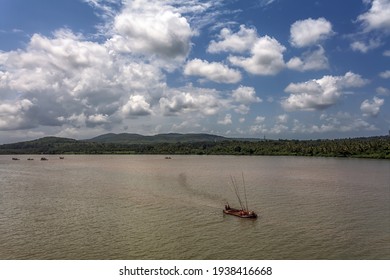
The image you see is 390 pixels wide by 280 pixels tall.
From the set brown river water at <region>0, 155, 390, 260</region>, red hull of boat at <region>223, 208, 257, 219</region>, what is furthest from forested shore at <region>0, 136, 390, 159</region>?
red hull of boat at <region>223, 208, 257, 219</region>

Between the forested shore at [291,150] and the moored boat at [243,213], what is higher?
the forested shore at [291,150]

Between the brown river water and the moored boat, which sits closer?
the brown river water

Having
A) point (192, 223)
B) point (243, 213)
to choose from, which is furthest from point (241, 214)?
point (192, 223)

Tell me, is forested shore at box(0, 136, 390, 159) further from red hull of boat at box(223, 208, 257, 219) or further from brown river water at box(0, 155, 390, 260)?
red hull of boat at box(223, 208, 257, 219)

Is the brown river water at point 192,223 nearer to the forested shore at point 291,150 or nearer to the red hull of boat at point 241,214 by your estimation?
the red hull of boat at point 241,214

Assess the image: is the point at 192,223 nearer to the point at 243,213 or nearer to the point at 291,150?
the point at 243,213

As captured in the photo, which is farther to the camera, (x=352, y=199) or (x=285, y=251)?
(x=352, y=199)

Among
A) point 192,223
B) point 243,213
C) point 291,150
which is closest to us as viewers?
point 192,223

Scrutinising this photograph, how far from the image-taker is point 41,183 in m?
49.6

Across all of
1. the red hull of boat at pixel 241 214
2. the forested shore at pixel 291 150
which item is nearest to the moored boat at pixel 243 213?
the red hull of boat at pixel 241 214

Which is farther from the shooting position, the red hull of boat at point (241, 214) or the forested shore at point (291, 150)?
the forested shore at point (291, 150)

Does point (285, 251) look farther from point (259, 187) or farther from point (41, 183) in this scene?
A: point (41, 183)
